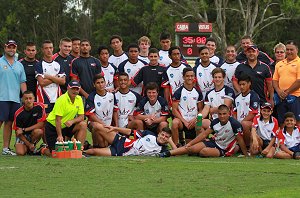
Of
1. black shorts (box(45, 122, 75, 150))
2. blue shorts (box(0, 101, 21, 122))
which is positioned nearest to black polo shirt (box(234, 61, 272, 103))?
black shorts (box(45, 122, 75, 150))

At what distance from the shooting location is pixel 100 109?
52.8ft

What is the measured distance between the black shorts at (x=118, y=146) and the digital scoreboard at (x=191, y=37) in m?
17.2

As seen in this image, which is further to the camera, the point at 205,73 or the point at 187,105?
the point at 205,73

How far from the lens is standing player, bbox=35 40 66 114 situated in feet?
53.6

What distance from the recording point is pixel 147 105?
1653 centimetres

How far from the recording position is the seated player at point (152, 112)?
1628 cm

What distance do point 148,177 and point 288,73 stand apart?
492 cm

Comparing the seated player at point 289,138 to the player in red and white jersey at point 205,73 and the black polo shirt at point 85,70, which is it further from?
the black polo shirt at point 85,70

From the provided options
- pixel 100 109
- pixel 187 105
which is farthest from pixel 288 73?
pixel 100 109

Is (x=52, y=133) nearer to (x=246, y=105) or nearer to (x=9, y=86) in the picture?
(x=9, y=86)

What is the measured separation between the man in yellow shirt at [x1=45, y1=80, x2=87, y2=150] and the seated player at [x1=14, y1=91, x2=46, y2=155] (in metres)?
0.23

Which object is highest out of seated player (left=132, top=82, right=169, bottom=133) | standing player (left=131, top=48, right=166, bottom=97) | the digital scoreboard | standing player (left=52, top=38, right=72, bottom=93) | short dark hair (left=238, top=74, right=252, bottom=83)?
the digital scoreboard

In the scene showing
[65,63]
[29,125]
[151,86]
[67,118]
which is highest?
[65,63]

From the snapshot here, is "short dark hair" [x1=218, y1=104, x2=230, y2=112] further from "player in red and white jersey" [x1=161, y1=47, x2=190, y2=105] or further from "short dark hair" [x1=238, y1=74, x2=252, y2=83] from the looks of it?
"player in red and white jersey" [x1=161, y1=47, x2=190, y2=105]
